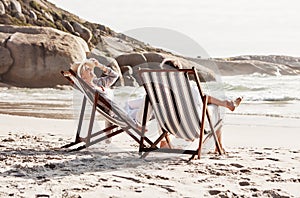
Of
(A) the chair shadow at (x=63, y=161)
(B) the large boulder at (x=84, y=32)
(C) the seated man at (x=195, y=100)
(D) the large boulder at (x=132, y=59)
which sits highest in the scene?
(B) the large boulder at (x=84, y=32)

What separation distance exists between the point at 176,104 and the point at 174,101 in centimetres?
4

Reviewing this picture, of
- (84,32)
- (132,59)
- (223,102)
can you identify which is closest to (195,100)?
(223,102)

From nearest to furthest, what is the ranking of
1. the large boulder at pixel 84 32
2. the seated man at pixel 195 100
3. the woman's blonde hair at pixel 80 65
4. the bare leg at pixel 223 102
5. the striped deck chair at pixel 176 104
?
1. the striped deck chair at pixel 176 104
2. the seated man at pixel 195 100
3. the bare leg at pixel 223 102
4. the woman's blonde hair at pixel 80 65
5. the large boulder at pixel 84 32

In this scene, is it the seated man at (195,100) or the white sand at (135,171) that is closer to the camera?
the white sand at (135,171)

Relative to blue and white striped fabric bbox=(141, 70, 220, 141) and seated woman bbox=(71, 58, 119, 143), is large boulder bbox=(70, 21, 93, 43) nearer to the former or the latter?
seated woman bbox=(71, 58, 119, 143)

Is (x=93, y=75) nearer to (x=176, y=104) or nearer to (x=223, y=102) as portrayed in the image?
(x=176, y=104)

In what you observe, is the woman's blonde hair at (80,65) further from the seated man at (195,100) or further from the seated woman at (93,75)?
the seated man at (195,100)

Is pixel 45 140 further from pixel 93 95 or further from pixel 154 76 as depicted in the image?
pixel 154 76

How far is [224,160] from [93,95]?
159cm

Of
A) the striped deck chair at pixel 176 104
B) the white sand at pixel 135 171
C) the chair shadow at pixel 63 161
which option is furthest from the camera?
the striped deck chair at pixel 176 104

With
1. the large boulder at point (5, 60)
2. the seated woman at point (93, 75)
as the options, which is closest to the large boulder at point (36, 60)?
the large boulder at point (5, 60)

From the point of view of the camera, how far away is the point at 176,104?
4.86 m

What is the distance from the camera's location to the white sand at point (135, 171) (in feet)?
11.7

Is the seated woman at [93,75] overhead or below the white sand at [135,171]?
overhead
